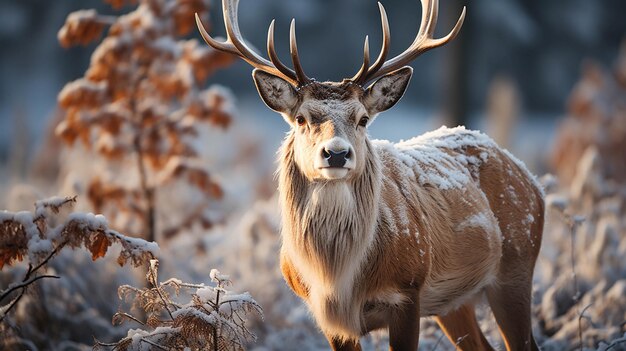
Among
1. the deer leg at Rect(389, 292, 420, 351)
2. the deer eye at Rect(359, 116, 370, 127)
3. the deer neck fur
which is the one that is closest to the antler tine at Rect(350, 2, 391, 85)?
the deer eye at Rect(359, 116, 370, 127)

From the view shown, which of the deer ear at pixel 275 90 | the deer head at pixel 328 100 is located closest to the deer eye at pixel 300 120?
the deer head at pixel 328 100

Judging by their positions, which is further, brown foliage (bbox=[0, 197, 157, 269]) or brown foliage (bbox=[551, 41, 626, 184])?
brown foliage (bbox=[551, 41, 626, 184])

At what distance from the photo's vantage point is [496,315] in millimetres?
5320

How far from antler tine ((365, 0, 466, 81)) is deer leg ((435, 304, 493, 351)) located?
1758 mm

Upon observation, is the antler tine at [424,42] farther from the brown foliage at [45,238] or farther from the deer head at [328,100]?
the brown foliage at [45,238]

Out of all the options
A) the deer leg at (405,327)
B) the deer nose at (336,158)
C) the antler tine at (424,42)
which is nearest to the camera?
the deer nose at (336,158)

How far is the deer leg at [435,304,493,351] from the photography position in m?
5.39

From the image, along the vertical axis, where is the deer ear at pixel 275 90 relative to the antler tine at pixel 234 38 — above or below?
below

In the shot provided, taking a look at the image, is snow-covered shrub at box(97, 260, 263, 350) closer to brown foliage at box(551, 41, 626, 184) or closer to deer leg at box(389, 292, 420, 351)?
deer leg at box(389, 292, 420, 351)

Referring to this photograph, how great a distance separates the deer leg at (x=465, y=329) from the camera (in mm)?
5391

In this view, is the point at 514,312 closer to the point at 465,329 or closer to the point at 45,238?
the point at 465,329

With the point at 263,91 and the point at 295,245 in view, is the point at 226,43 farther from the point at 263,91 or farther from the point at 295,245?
the point at 295,245

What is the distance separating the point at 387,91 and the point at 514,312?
1752mm

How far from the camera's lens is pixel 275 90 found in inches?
184
